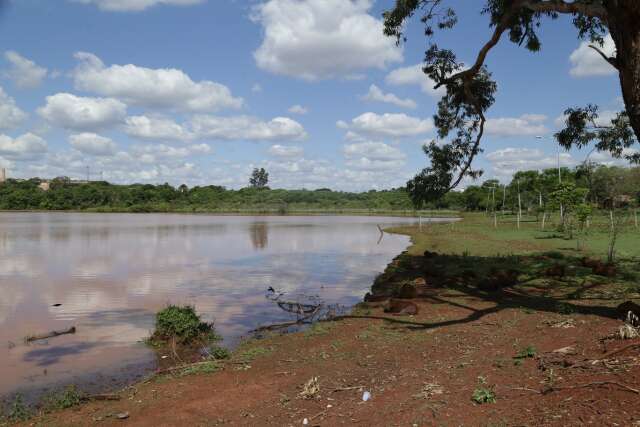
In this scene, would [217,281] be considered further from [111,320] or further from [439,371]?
[439,371]

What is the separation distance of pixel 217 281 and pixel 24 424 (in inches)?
562

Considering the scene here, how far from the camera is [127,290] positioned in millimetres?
19062

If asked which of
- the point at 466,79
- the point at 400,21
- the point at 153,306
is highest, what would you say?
the point at 400,21

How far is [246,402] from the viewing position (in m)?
7.08

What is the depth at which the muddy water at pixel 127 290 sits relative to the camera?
1044 cm

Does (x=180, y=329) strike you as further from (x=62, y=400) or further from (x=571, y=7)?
(x=571, y=7)

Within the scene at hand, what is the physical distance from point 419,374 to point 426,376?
0.62 ft

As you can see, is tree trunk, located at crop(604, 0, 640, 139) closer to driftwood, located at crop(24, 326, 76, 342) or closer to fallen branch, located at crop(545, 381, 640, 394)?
fallen branch, located at crop(545, 381, 640, 394)

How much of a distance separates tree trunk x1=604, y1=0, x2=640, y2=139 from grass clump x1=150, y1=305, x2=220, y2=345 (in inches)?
388

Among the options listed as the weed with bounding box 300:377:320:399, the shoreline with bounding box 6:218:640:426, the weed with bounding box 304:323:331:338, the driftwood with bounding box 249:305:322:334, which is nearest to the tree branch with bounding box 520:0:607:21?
the shoreline with bounding box 6:218:640:426

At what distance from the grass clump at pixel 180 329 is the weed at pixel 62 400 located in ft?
10.6

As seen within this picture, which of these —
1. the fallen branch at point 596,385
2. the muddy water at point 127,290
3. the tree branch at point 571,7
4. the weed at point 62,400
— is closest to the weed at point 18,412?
the weed at point 62,400

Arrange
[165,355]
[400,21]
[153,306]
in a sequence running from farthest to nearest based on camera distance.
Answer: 1. [153,306]
2. [400,21]
3. [165,355]

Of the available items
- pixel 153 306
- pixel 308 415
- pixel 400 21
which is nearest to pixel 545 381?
pixel 308 415
